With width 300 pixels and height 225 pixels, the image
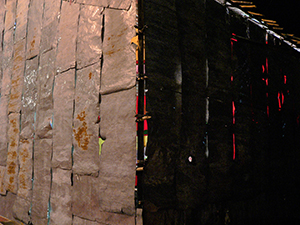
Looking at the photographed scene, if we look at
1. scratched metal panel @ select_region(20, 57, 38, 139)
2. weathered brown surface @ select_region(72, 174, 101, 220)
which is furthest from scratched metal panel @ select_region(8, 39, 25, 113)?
weathered brown surface @ select_region(72, 174, 101, 220)

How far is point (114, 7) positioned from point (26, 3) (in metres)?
1.65

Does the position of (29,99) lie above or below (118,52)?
below

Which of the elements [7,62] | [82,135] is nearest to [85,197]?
[82,135]

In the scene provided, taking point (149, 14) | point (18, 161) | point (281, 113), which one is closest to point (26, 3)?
point (18, 161)

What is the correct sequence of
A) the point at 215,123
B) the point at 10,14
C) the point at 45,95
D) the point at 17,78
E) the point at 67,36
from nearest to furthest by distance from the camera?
the point at 215,123 < the point at 67,36 < the point at 45,95 < the point at 17,78 < the point at 10,14

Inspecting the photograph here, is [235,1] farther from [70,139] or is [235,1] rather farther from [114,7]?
[70,139]

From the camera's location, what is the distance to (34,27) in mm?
2555

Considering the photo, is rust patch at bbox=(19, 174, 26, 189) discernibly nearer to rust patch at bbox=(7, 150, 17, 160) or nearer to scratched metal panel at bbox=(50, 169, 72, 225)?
rust patch at bbox=(7, 150, 17, 160)

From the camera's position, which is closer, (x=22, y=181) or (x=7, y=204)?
(x=22, y=181)

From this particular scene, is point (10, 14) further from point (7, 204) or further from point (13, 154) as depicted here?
point (7, 204)

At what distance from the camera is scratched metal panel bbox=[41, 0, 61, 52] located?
225 cm

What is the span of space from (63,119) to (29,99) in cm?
71

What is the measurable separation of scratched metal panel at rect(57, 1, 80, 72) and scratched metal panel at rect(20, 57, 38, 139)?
485 millimetres

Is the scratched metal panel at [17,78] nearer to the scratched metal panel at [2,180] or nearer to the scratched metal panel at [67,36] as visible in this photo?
the scratched metal panel at [2,180]
